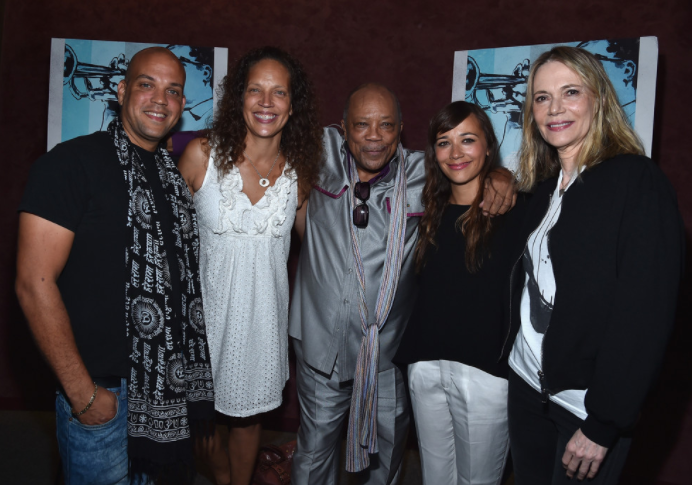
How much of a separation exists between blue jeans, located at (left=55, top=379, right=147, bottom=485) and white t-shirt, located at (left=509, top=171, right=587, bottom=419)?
128 centimetres

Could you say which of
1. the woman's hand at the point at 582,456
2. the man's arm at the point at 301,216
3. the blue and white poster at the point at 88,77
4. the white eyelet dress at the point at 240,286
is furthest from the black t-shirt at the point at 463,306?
the blue and white poster at the point at 88,77

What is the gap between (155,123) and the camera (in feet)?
6.15

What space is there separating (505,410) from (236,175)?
4.70ft

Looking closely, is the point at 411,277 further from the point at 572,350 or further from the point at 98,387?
the point at 98,387

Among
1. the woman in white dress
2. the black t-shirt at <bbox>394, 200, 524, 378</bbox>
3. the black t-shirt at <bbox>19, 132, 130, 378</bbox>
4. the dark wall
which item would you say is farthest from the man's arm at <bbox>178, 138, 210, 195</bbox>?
the dark wall

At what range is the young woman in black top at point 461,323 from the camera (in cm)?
188

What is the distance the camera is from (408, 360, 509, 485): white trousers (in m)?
1.88

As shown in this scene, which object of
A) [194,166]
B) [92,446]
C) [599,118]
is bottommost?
[92,446]

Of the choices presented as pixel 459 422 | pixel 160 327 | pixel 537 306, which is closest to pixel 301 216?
pixel 160 327

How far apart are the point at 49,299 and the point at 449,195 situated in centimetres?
153

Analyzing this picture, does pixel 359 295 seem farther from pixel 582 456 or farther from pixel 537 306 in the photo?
pixel 582 456

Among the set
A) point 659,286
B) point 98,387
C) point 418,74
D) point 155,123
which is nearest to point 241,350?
point 98,387

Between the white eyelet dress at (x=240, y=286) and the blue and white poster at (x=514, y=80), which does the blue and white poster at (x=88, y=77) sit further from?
the blue and white poster at (x=514, y=80)

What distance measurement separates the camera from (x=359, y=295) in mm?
2275
